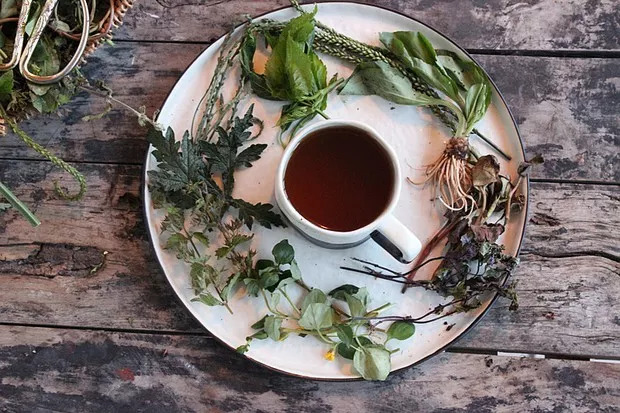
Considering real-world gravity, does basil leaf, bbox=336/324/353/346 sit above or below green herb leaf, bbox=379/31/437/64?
below

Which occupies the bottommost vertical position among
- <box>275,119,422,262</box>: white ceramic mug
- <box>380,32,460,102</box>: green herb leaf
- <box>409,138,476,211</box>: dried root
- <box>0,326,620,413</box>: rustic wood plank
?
<box>0,326,620,413</box>: rustic wood plank

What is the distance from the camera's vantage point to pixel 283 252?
0.91 m

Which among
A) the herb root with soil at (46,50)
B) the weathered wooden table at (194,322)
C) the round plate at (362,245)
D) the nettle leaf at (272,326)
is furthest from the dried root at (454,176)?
the herb root with soil at (46,50)

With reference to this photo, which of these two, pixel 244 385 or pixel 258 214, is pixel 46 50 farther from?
pixel 244 385

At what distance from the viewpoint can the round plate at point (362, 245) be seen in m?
0.94

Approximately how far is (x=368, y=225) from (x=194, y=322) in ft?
1.05

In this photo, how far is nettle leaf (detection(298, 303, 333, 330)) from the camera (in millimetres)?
906

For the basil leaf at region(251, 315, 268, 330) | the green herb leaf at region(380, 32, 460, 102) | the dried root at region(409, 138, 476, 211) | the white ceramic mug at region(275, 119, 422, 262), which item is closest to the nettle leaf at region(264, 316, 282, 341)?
the basil leaf at region(251, 315, 268, 330)

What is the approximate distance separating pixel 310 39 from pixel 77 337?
21.5 inches

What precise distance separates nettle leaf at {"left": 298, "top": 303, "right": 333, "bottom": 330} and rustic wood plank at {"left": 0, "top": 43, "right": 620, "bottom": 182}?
0.34m

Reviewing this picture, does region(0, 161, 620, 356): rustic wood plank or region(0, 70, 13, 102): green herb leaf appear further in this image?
region(0, 161, 620, 356): rustic wood plank

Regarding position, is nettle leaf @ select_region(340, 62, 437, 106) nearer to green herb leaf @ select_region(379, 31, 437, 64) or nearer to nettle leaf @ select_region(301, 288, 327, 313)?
green herb leaf @ select_region(379, 31, 437, 64)

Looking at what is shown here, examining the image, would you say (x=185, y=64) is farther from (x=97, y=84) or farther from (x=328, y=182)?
(x=328, y=182)

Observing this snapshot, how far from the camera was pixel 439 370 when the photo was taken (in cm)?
100
